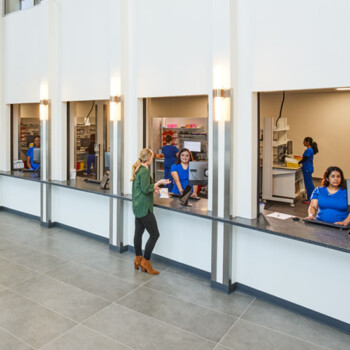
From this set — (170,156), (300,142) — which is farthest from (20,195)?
(300,142)

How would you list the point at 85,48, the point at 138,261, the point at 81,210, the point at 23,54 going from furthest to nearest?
the point at 23,54 → the point at 81,210 → the point at 85,48 → the point at 138,261

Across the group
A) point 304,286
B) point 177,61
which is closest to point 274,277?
point 304,286

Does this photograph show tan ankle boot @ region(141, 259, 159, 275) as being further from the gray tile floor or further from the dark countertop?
the dark countertop

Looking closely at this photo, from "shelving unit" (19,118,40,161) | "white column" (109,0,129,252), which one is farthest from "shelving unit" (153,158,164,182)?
"shelving unit" (19,118,40,161)

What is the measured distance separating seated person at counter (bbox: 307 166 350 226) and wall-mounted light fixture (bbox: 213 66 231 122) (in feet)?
4.66

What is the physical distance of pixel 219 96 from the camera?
4172 millimetres

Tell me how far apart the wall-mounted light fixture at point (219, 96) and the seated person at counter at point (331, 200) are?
4.66 ft

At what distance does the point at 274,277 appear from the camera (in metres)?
4.11

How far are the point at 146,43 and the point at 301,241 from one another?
3397 millimetres

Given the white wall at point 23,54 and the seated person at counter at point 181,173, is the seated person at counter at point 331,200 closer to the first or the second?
the seated person at counter at point 181,173

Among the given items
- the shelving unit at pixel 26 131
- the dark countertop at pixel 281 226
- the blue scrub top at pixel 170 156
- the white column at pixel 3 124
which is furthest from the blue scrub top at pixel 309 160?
the shelving unit at pixel 26 131

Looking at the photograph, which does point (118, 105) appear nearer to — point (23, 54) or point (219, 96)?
point (219, 96)

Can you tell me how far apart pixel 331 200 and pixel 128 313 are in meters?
2.60

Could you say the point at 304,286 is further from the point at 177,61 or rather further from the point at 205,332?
the point at 177,61
